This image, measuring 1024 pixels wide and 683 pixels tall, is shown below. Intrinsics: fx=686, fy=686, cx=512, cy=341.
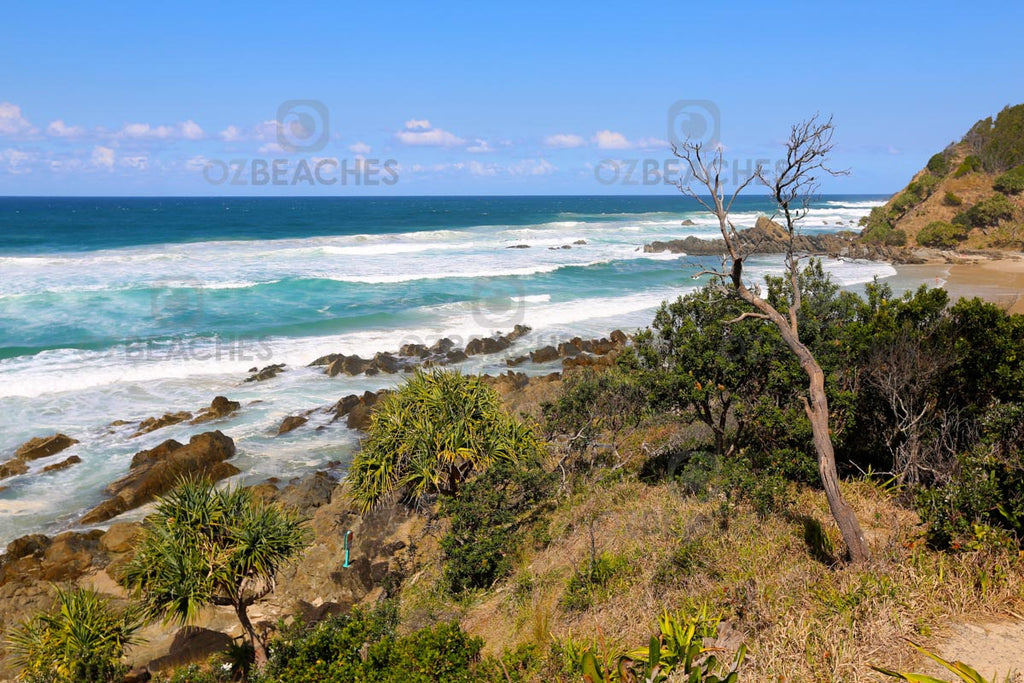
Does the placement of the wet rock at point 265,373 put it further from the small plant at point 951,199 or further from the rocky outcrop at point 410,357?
the small plant at point 951,199

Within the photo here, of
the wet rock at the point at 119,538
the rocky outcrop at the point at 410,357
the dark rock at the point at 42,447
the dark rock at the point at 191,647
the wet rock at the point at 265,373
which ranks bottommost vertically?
the dark rock at the point at 191,647

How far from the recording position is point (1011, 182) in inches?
2101

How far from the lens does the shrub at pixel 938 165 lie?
66.2 metres

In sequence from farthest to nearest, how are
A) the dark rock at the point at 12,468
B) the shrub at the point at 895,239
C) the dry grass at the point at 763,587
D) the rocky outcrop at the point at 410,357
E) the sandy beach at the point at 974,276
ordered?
the shrub at the point at 895,239 → the sandy beach at the point at 974,276 → the rocky outcrop at the point at 410,357 → the dark rock at the point at 12,468 → the dry grass at the point at 763,587

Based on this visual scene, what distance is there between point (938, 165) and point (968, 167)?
772 centimetres

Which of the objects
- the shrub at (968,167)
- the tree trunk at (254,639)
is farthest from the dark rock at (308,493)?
the shrub at (968,167)

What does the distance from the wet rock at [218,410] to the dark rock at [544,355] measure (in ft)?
37.6

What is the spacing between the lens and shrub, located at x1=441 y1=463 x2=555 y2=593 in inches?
420

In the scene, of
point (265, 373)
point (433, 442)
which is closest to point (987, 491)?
point (433, 442)

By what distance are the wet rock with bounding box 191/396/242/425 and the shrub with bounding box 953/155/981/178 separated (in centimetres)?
6287

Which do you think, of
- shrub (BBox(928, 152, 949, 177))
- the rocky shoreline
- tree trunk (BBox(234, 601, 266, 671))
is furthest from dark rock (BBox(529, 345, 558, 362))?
shrub (BBox(928, 152, 949, 177))

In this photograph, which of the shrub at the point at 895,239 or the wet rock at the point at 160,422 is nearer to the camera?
the wet rock at the point at 160,422

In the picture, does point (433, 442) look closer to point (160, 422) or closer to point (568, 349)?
point (160, 422)

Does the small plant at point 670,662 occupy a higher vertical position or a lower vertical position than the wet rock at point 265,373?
higher
